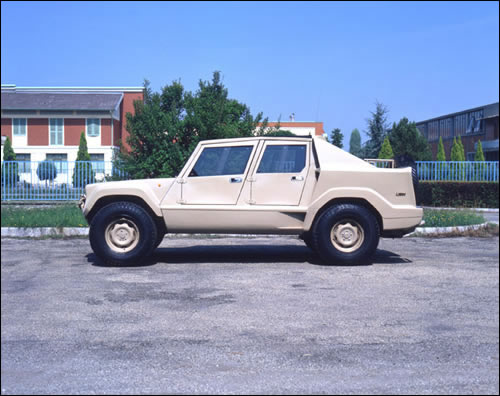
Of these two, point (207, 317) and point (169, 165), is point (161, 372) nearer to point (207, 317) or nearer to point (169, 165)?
point (207, 317)

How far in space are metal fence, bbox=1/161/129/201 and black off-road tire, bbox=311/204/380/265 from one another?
1490 cm

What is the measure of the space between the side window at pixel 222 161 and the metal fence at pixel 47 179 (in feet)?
45.6

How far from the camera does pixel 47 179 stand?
72.4 ft

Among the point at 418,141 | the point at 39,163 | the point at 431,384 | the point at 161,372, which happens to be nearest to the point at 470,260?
the point at 431,384

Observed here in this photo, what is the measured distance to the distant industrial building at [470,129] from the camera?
48.4 meters

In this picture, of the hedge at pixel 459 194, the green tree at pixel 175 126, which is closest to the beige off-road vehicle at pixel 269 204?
the green tree at pixel 175 126

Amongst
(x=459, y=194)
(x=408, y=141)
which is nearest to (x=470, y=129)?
(x=408, y=141)

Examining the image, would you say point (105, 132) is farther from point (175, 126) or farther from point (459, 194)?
point (175, 126)

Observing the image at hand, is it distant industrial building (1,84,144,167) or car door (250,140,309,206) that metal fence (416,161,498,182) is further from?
distant industrial building (1,84,144,167)

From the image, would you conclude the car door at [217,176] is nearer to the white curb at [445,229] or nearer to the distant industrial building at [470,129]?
the white curb at [445,229]

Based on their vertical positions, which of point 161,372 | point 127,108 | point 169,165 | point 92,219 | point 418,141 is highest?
point 127,108

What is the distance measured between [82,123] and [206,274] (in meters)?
46.3

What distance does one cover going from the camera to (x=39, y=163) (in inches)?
880

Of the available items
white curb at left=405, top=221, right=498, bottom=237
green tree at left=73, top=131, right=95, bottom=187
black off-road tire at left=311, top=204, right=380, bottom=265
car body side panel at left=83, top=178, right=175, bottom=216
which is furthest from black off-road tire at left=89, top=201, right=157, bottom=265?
green tree at left=73, top=131, right=95, bottom=187
